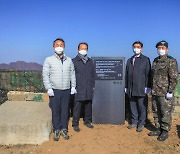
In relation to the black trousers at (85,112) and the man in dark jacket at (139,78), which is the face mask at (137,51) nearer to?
the man in dark jacket at (139,78)

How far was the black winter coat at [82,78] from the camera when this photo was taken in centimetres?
607

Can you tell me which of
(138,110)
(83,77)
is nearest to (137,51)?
(83,77)

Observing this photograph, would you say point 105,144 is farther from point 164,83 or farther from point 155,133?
point 164,83

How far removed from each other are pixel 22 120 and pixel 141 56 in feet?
9.98

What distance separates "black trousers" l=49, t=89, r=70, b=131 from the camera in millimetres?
5617

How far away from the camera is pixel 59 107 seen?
575 cm

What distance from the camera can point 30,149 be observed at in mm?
5332

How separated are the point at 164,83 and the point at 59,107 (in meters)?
2.30

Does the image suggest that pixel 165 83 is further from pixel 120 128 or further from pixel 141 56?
pixel 120 128

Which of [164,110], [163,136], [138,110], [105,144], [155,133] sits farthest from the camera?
[138,110]

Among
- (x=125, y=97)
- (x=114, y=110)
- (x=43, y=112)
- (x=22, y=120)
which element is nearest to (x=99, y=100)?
(x=114, y=110)

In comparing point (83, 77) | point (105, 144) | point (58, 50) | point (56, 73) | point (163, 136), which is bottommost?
point (105, 144)

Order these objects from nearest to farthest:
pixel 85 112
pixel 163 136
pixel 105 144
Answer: pixel 105 144, pixel 163 136, pixel 85 112

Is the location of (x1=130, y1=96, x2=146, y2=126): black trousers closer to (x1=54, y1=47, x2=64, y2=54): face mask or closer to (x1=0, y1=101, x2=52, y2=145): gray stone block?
(x1=0, y1=101, x2=52, y2=145): gray stone block
